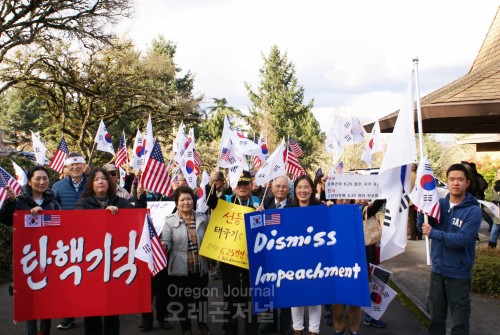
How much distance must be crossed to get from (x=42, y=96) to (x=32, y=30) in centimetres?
772

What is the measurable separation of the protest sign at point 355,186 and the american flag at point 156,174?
2.60 m

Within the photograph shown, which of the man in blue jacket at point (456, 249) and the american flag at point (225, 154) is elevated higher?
the american flag at point (225, 154)

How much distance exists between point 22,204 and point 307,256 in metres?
3.22

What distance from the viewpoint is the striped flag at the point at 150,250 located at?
474 centimetres

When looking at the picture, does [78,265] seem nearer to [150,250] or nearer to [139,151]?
[150,250]

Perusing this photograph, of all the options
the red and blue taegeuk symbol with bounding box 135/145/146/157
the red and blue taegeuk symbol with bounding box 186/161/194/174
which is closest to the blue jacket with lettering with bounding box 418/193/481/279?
the red and blue taegeuk symbol with bounding box 186/161/194/174

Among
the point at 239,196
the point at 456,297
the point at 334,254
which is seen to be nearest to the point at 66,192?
the point at 239,196

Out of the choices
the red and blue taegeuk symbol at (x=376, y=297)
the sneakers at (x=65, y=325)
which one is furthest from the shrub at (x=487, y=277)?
the sneakers at (x=65, y=325)

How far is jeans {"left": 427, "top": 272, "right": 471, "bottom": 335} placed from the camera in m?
4.41

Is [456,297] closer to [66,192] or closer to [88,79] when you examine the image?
[66,192]

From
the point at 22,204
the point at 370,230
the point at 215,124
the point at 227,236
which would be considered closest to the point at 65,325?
the point at 22,204

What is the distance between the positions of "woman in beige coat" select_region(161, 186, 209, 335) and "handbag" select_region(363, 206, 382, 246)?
75.8 inches

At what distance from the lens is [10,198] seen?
4922mm

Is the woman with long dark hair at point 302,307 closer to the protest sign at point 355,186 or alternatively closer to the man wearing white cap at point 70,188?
the protest sign at point 355,186
